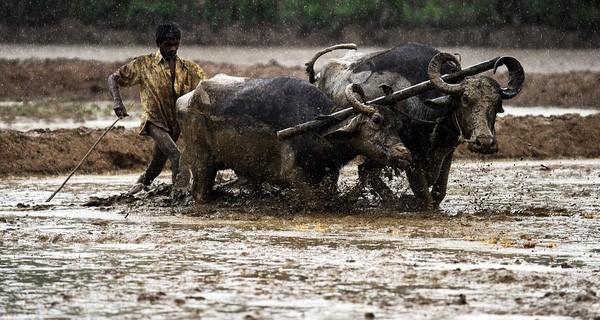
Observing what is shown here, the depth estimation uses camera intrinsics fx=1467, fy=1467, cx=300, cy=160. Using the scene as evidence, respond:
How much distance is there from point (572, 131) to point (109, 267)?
1188 cm

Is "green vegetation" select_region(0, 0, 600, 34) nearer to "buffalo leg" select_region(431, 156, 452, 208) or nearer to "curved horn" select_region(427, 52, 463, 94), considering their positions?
"buffalo leg" select_region(431, 156, 452, 208)

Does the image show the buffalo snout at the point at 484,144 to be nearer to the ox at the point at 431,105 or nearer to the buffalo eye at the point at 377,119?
the ox at the point at 431,105

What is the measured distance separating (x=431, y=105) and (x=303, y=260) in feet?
9.68

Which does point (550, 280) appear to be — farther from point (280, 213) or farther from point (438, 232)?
point (280, 213)

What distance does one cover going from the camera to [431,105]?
1208cm

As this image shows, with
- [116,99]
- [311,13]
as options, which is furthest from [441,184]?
[311,13]

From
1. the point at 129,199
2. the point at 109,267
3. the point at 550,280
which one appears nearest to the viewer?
the point at 550,280

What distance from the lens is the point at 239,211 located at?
12773 mm

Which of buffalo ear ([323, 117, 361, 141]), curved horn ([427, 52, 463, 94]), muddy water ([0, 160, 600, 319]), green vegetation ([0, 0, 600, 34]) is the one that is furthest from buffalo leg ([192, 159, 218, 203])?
green vegetation ([0, 0, 600, 34])

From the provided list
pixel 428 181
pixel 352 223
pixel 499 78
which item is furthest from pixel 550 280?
pixel 499 78

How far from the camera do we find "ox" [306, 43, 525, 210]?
11.9 meters

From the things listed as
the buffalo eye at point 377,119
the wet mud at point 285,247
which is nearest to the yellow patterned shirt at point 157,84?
the wet mud at point 285,247

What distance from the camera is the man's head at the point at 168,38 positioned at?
13391 millimetres

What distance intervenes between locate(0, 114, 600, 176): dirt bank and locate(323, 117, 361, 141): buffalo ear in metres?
A: 5.95
